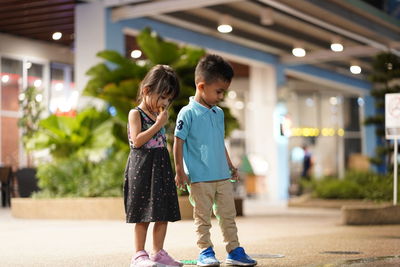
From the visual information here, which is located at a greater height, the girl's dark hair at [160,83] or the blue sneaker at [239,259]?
the girl's dark hair at [160,83]

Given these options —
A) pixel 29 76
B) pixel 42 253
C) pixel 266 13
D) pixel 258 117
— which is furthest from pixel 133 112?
pixel 258 117

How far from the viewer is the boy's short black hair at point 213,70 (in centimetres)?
493

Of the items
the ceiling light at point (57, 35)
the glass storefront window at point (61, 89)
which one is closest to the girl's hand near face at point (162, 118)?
the ceiling light at point (57, 35)

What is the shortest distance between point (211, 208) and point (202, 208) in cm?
9

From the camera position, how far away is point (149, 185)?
472 cm

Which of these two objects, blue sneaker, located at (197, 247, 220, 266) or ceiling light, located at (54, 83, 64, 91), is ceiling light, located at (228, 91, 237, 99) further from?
blue sneaker, located at (197, 247, 220, 266)

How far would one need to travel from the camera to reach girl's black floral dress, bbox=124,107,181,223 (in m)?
4.68

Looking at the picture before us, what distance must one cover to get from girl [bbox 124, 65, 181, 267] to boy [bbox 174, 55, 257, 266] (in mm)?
185

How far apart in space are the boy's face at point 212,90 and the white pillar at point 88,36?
10.4 meters

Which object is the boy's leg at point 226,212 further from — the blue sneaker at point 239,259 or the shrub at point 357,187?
the shrub at point 357,187

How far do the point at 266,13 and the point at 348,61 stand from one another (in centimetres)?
920

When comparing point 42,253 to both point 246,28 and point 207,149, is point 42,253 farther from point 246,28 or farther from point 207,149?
point 246,28

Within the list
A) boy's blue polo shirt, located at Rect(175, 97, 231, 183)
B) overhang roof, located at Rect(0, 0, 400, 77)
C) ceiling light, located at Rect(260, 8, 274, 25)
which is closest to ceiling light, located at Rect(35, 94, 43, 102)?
overhang roof, located at Rect(0, 0, 400, 77)

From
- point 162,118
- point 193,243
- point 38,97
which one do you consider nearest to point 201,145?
point 162,118
